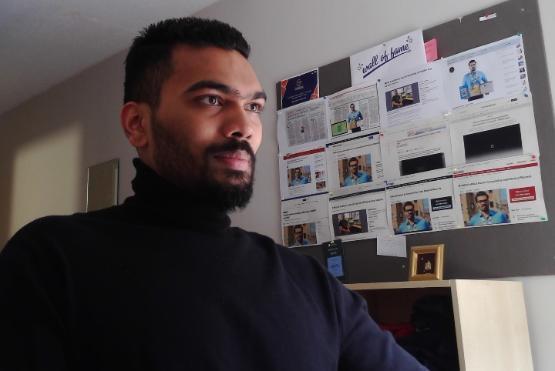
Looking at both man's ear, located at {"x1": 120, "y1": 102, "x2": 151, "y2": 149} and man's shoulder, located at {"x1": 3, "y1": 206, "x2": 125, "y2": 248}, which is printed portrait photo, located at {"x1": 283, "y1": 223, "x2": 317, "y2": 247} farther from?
man's shoulder, located at {"x1": 3, "y1": 206, "x2": 125, "y2": 248}

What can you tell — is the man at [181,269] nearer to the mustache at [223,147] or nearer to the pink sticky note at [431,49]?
the mustache at [223,147]

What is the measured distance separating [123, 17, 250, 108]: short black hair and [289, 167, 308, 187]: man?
1.21 m

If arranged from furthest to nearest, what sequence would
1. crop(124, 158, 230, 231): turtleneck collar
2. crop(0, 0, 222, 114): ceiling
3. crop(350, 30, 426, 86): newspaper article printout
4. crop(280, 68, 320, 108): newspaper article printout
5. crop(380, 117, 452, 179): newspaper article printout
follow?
crop(0, 0, 222, 114): ceiling, crop(280, 68, 320, 108): newspaper article printout, crop(350, 30, 426, 86): newspaper article printout, crop(380, 117, 452, 179): newspaper article printout, crop(124, 158, 230, 231): turtleneck collar

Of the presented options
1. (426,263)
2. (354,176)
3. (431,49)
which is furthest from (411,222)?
(431,49)

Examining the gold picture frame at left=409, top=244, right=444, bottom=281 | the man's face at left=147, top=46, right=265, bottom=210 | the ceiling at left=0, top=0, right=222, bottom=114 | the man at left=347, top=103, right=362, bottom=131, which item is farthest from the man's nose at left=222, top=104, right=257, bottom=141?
the ceiling at left=0, top=0, right=222, bottom=114

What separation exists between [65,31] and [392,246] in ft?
7.29

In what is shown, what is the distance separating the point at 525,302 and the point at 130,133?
126cm

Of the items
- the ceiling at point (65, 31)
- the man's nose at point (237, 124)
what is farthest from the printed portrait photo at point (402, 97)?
the ceiling at point (65, 31)

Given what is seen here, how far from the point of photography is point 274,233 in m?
2.29

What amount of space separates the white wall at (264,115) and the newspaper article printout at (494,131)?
127mm

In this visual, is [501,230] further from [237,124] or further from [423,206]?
→ [237,124]

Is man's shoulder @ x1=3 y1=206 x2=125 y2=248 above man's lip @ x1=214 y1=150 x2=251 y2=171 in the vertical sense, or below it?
below

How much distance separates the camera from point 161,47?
98cm

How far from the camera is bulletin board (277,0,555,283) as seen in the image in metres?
1.55
